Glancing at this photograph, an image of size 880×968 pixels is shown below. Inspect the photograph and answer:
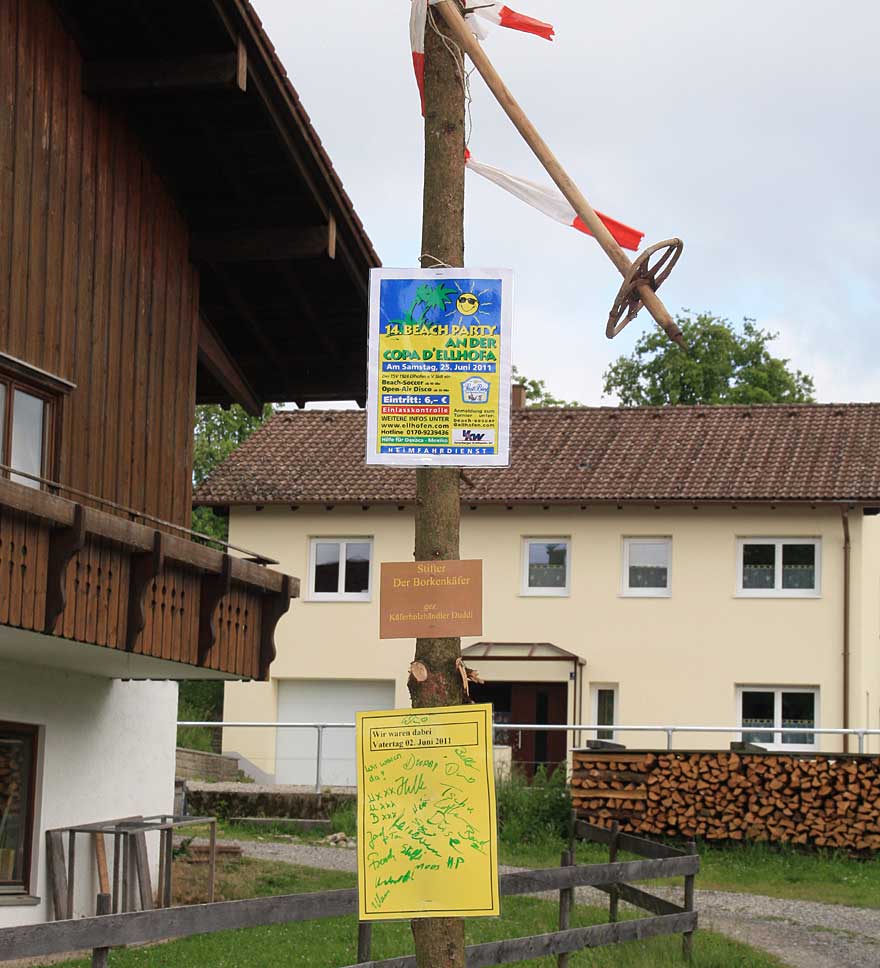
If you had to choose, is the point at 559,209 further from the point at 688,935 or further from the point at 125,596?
the point at 688,935

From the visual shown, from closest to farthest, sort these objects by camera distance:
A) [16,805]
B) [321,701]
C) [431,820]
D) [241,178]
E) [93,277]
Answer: [431,820]
[93,277]
[16,805]
[241,178]
[321,701]

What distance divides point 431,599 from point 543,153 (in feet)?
6.38

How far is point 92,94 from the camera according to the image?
45.5 ft

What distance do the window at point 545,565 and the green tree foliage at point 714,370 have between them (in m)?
23.5

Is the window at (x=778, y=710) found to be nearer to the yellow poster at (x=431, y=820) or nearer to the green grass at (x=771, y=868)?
the green grass at (x=771, y=868)

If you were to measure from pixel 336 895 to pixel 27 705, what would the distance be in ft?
16.6

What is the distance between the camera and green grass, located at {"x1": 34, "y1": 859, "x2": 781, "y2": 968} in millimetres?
13023

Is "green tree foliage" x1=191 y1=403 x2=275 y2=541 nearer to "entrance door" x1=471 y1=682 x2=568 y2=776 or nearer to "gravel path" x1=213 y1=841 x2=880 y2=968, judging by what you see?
"entrance door" x1=471 y1=682 x2=568 y2=776

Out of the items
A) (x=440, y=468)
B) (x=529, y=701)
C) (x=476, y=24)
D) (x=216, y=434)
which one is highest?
(x=216, y=434)

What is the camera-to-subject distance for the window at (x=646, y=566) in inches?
1330

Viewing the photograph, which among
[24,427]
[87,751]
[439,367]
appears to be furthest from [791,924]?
[439,367]

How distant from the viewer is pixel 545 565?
113ft

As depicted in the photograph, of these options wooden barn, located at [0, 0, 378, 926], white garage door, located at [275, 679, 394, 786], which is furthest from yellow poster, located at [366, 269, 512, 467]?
white garage door, located at [275, 679, 394, 786]

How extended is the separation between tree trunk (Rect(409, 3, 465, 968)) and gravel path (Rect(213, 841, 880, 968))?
7496 mm
